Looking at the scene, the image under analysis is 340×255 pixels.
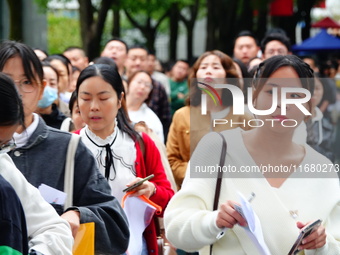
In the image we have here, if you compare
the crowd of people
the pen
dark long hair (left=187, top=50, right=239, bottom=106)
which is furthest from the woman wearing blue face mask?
the pen

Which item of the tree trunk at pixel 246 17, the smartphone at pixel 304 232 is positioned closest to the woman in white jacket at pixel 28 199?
the smartphone at pixel 304 232

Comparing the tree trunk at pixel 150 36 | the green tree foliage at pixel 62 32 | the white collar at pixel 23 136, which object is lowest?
the green tree foliage at pixel 62 32

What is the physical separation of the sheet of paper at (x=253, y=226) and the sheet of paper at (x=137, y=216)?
1346 mm

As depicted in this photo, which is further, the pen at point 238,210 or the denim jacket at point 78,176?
the denim jacket at point 78,176

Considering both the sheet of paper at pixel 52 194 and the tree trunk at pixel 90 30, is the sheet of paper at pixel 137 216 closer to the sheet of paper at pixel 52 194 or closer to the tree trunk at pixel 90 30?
the sheet of paper at pixel 52 194

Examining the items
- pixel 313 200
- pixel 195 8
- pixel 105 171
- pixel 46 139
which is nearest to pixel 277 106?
pixel 313 200

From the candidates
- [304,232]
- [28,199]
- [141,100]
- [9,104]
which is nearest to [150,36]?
[141,100]

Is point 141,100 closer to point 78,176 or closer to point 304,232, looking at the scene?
point 78,176

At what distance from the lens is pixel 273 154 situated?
13.7ft

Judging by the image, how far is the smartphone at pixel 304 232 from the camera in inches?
146

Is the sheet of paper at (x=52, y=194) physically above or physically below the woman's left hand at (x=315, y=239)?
above

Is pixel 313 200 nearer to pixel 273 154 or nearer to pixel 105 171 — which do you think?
pixel 273 154

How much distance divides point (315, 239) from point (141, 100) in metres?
4.72

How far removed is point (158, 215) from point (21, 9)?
527 inches
